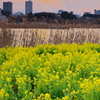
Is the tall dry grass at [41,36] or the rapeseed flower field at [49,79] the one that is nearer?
the rapeseed flower field at [49,79]

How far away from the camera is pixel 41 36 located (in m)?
11.8

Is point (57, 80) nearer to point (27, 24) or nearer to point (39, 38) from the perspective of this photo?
A: point (39, 38)

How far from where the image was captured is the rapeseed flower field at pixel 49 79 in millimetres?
3873

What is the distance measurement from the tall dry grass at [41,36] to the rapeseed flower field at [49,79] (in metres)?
2.86

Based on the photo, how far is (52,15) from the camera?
48688mm

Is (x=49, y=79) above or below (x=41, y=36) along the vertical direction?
below

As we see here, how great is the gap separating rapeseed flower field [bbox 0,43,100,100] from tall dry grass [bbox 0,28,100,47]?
2.86 meters

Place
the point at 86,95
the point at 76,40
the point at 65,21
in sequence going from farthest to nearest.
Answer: the point at 65,21, the point at 76,40, the point at 86,95

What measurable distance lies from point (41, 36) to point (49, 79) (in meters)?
7.21

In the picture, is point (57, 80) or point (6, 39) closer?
point (57, 80)

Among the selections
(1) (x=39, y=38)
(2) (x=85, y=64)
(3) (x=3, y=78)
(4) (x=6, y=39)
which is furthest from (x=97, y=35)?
(3) (x=3, y=78)

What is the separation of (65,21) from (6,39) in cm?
559

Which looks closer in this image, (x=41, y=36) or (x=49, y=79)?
(x=49, y=79)

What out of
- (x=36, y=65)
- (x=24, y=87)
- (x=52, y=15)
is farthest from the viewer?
(x=52, y=15)
